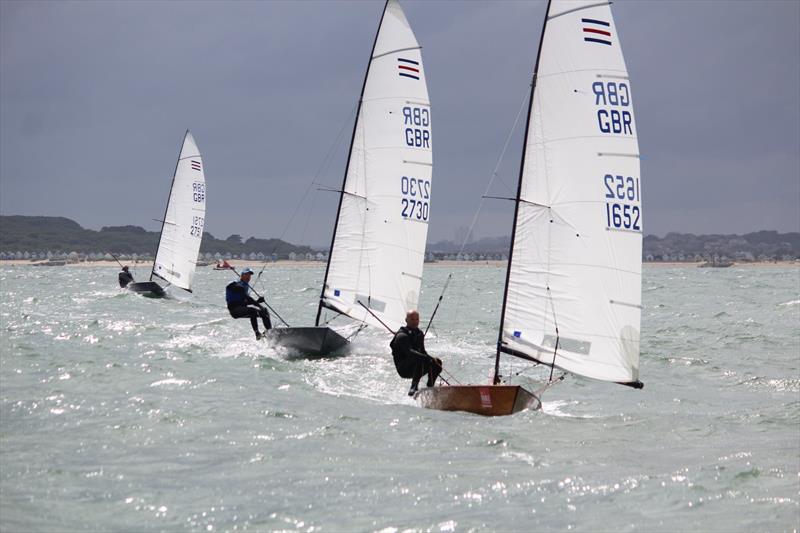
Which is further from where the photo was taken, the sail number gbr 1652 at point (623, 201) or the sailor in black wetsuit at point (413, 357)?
the sailor in black wetsuit at point (413, 357)

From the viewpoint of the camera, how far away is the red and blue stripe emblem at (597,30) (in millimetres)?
12430

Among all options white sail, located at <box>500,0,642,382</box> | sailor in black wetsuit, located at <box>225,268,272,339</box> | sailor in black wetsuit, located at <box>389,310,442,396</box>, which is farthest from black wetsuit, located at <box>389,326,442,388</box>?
sailor in black wetsuit, located at <box>225,268,272,339</box>

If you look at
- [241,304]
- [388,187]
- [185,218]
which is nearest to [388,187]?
[388,187]

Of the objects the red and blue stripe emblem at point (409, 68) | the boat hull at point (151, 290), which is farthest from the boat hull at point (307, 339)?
the boat hull at point (151, 290)

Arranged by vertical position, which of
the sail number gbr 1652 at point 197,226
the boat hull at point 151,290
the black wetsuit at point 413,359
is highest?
the sail number gbr 1652 at point 197,226

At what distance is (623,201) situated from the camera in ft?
41.0

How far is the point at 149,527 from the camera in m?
7.02

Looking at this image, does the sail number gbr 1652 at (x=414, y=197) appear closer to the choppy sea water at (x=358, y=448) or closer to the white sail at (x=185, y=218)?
the choppy sea water at (x=358, y=448)

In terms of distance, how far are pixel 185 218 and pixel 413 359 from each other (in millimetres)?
23539

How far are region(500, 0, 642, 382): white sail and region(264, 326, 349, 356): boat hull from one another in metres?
5.87

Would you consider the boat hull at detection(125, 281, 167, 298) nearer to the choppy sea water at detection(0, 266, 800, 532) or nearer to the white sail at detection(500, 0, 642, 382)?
the choppy sea water at detection(0, 266, 800, 532)

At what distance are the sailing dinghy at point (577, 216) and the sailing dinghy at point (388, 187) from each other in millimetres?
6354

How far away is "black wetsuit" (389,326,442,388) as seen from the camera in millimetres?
13086

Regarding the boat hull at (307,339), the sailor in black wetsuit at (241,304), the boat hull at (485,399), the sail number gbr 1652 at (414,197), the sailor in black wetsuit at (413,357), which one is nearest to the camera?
the boat hull at (485,399)
